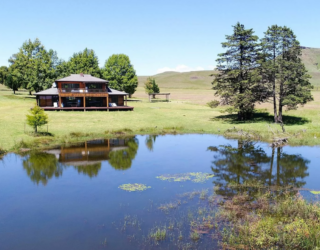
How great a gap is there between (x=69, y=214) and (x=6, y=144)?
16.8m

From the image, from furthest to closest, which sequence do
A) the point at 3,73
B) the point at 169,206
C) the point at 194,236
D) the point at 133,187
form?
the point at 3,73, the point at 133,187, the point at 169,206, the point at 194,236

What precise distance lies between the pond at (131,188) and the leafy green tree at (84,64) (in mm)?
52096

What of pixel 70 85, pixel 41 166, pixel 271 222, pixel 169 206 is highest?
pixel 70 85

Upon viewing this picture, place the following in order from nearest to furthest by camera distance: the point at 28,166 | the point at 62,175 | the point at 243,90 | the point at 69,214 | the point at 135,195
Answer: the point at 69,214
the point at 135,195
the point at 62,175
the point at 28,166
the point at 243,90

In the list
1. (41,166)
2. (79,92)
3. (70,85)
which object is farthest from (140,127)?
(70,85)

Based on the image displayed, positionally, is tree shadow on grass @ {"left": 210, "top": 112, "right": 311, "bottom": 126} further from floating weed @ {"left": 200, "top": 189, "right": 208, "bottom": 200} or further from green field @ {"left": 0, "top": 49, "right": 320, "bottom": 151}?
floating weed @ {"left": 200, "top": 189, "right": 208, "bottom": 200}

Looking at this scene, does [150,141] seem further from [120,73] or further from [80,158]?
[120,73]

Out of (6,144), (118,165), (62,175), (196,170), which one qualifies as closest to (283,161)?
(196,170)

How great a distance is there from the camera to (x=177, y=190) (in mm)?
17125

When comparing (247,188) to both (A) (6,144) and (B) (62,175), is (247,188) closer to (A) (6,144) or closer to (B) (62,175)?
(B) (62,175)

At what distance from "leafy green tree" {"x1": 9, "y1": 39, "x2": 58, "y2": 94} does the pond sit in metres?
48.3

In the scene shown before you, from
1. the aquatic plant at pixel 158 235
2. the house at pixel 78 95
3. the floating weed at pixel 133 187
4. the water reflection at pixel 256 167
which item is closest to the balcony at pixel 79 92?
the house at pixel 78 95

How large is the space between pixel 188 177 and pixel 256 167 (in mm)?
5647

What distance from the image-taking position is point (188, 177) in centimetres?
1956
